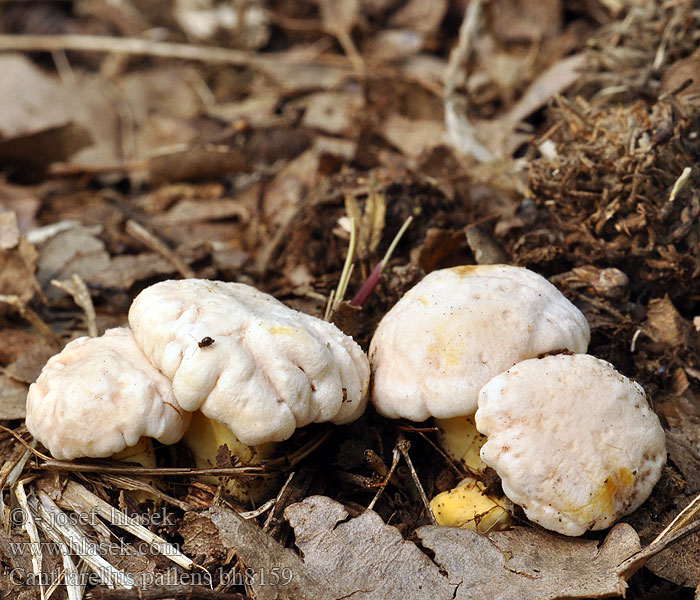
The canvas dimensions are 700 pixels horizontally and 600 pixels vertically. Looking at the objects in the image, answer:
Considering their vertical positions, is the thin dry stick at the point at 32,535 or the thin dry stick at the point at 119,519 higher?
the thin dry stick at the point at 119,519

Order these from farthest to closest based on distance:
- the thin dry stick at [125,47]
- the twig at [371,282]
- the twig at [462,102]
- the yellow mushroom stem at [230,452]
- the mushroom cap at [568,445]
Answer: the thin dry stick at [125,47]
the twig at [462,102]
the twig at [371,282]
the yellow mushroom stem at [230,452]
the mushroom cap at [568,445]

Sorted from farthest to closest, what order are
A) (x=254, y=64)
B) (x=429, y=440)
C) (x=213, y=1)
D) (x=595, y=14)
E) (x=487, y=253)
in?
1. (x=213, y=1)
2. (x=254, y=64)
3. (x=595, y=14)
4. (x=487, y=253)
5. (x=429, y=440)

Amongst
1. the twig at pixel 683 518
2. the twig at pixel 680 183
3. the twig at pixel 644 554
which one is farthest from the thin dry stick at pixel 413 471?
the twig at pixel 680 183

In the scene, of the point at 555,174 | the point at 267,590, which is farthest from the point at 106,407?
the point at 555,174

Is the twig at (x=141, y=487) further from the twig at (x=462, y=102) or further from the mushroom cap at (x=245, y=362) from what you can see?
the twig at (x=462, y=102)

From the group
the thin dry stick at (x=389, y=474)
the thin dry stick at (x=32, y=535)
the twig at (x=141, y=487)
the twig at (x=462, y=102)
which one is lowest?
the thin dry stick at (x=32, y=535)

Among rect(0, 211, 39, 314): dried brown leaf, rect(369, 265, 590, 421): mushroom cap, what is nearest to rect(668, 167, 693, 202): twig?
rect(369, 265, 590, 421): mushroom cap

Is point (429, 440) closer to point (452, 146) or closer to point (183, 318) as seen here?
point (183, 318)
